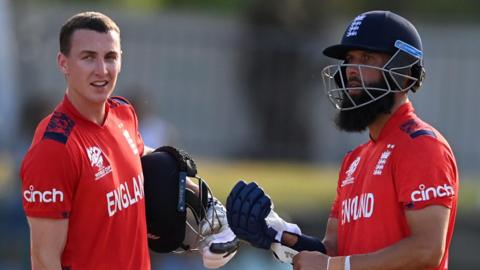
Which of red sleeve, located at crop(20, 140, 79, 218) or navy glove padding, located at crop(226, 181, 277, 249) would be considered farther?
navy glove padding, located at crop(226, 181, 277, 249)

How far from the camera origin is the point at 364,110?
7.39 m

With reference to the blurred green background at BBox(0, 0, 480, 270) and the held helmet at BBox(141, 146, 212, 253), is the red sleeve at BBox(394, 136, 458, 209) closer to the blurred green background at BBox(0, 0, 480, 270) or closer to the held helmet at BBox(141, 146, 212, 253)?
the held helmet at BBox(141, 146, 212, 253)

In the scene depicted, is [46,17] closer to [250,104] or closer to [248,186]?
[250,104]

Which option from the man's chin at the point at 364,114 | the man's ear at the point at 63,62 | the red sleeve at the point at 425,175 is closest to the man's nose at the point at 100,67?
the man's ear at the point at 63,62

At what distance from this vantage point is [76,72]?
7.62 metres

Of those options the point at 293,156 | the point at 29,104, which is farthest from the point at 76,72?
the point at 293,156

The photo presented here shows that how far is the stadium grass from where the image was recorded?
539 inches

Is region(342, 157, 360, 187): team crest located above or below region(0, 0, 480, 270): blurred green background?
above

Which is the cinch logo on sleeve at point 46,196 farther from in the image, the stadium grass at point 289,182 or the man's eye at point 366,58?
the stadium grass at point 289,182

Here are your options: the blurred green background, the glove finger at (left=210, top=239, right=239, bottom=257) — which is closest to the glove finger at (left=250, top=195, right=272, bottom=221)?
the glove finger at (left=210, top=239, right=239, bottom=257)

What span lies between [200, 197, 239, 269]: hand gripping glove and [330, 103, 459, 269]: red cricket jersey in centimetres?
87

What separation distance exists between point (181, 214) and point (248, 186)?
0.76 meters

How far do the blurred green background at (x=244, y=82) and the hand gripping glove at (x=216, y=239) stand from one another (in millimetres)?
6369

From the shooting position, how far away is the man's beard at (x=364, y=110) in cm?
732
